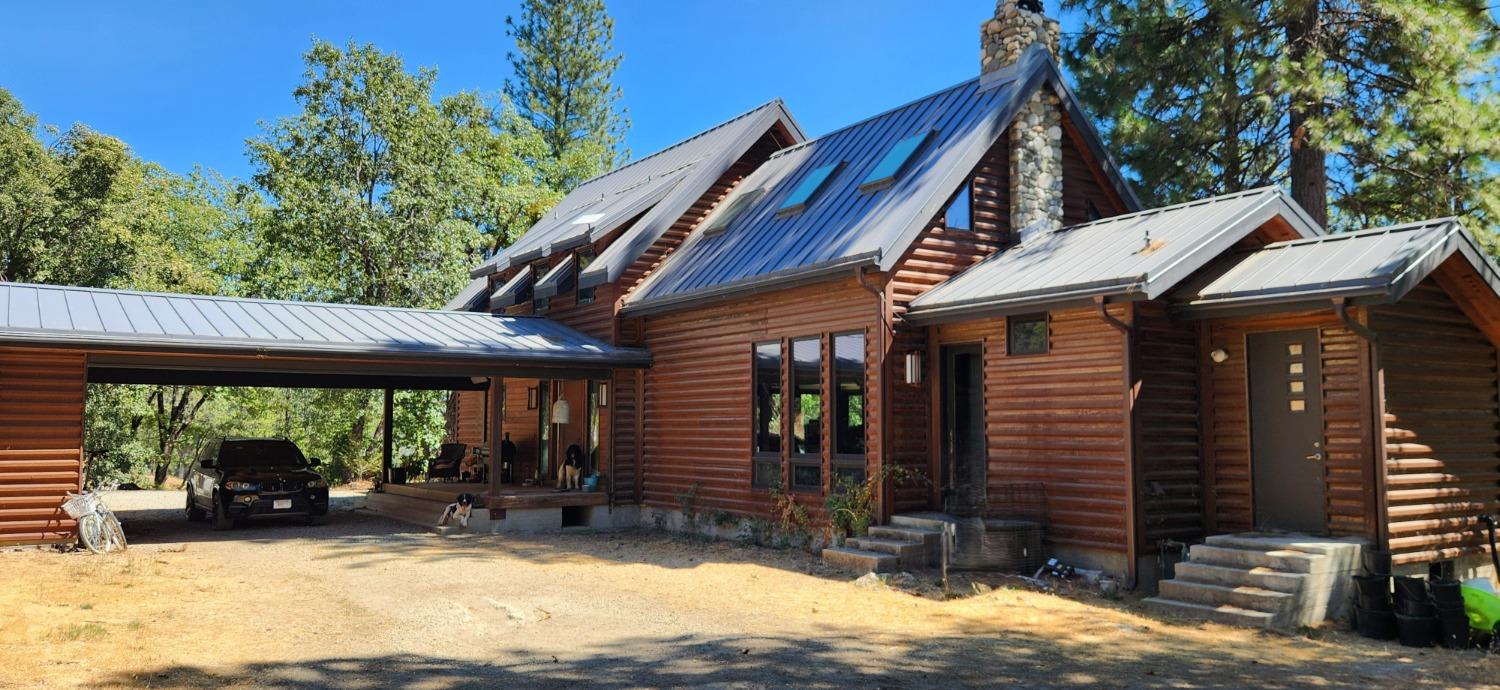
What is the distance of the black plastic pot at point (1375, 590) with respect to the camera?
9.30 metres

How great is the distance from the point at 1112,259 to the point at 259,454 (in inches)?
562

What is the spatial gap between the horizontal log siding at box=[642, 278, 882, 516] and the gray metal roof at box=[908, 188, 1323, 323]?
134 centimetres

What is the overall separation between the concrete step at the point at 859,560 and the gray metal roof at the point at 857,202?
11.2 ft

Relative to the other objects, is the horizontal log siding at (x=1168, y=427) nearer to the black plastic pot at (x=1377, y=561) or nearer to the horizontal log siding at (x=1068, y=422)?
the horizontal log siding at (x=1068, y=422)

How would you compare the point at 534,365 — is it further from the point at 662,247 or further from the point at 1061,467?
the point at 1061,467

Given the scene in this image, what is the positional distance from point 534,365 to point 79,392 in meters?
6.14

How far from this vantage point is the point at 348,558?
13.6 meters

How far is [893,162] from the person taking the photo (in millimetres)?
15117

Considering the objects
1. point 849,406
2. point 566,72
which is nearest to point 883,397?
point 849,406

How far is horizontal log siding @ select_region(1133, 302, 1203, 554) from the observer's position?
1154cm

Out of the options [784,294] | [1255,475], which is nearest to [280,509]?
[784,294]

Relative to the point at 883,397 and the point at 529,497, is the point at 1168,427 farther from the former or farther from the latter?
the point at 529,497

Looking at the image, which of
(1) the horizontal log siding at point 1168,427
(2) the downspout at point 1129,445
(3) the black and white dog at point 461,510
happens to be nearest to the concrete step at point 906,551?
(2) the downspout at point 1129,445

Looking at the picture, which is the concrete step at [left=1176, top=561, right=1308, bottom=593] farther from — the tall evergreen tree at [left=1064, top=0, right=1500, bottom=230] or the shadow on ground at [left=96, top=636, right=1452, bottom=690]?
the tall evergreen tree at [left=1064, top=0, right=1500, bottom=230]
